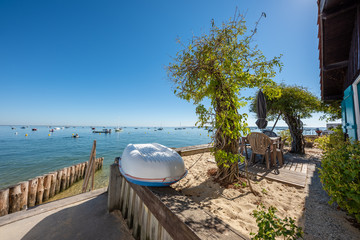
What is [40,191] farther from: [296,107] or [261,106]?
[296,107]

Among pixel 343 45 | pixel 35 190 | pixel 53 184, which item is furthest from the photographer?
pixel 53 184

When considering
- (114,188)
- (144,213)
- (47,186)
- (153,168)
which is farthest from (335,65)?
Answer: (47,186)

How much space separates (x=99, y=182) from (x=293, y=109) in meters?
13.1

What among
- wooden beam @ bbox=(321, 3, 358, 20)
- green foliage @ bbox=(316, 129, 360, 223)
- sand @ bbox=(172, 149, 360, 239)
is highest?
wooden beam @ bbox=(321, 3, 358, 20)

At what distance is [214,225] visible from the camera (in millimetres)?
1130

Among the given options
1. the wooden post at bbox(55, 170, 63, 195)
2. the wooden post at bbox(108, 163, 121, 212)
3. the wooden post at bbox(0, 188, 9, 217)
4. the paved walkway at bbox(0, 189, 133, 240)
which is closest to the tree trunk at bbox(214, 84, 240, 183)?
the wooden post at bbox(108, 163, 121, 212)

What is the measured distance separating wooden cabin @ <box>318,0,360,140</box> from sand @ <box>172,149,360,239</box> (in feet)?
Answer: 6.68

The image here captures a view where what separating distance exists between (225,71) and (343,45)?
388cm

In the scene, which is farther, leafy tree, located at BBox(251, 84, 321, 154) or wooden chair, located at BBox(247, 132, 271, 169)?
leafy tree, located at BBox(251, 84, 321, 154)

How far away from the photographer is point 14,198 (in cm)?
Result: 482

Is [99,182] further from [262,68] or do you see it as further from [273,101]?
[273,101]

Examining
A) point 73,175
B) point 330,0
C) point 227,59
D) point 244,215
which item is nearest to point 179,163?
point 244,215

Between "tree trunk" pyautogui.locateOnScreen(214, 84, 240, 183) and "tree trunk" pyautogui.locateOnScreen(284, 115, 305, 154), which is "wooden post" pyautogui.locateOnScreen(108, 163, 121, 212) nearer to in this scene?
"tree trunk" pyautogui.locateOnScreen(214, 84, 240, 183)

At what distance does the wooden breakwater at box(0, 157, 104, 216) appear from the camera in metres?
4.56
